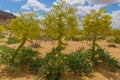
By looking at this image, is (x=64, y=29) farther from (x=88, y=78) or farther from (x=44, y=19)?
(x=88, y=78)

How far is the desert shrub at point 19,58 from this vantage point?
583 inches

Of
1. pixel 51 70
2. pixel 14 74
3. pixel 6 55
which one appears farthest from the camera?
pixel 6 55

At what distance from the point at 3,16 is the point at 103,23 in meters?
109

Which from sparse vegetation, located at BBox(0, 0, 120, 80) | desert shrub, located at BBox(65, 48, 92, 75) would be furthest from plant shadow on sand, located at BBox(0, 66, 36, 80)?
desert shrub, located at BBox(65, 48, 92, 75)

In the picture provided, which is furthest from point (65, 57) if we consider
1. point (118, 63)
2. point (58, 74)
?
point (118, 63)

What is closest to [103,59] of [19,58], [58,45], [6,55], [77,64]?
[77,64]

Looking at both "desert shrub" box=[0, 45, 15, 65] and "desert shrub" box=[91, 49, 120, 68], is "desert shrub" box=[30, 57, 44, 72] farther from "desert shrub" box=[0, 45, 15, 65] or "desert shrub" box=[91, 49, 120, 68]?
"desert shrub" box=[91, 49, 120, 68]

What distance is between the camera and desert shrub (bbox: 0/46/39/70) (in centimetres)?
1480

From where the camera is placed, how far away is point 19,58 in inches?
601

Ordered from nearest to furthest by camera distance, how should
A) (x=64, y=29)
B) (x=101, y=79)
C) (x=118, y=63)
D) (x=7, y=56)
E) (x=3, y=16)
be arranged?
(x=64, y=29) → (x=101, y=79) → (x=7, y=56) → (x=118, y=63) → (x=3, y=16)

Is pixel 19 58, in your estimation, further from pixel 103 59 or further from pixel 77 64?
pixel 103 59

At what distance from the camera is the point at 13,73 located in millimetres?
14383

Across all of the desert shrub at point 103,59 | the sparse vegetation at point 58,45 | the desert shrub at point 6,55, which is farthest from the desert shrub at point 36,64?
the desert shrub at point 103,59

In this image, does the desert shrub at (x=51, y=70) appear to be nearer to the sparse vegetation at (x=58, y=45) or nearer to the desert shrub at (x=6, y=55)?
the sparse vegetation at (x=58, y=45)
